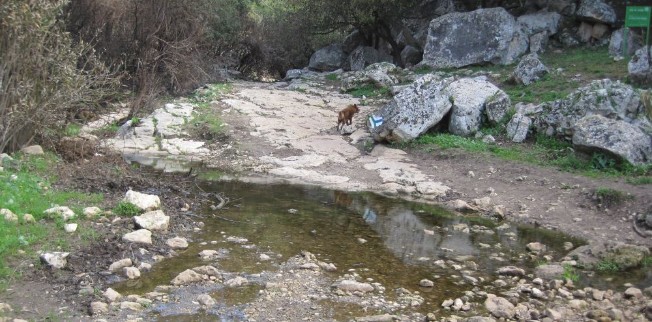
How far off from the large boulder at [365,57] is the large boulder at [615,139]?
672 inches

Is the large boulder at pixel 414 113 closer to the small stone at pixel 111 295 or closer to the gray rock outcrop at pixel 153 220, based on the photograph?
the gray rock outcrop at pixel 153 220

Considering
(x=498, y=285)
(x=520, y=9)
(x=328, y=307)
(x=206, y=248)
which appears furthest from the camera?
(x=520, y=9)

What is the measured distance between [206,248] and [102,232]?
140 cm

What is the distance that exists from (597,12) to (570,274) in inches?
690

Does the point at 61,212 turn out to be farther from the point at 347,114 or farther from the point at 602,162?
the point at 602,162

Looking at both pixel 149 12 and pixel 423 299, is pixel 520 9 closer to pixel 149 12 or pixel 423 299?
pixel 149 12

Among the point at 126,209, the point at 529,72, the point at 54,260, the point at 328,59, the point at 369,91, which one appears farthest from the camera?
the point at 328,59

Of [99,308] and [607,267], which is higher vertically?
[607,267]

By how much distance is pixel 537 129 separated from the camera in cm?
1511

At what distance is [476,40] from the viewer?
75.8 ft

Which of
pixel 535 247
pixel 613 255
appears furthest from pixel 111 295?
pixel 613 255

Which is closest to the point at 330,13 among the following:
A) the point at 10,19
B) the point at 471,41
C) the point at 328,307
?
the point at 471,41

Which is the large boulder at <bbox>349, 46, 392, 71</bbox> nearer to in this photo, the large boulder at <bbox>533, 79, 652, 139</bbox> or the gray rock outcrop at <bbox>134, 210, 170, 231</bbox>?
the large boulder at <bbox>533, 79, 652, 139</bbox>

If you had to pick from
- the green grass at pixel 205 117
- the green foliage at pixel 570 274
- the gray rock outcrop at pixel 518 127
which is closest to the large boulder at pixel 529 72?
the gray rock outcrop at pixel 518 127
